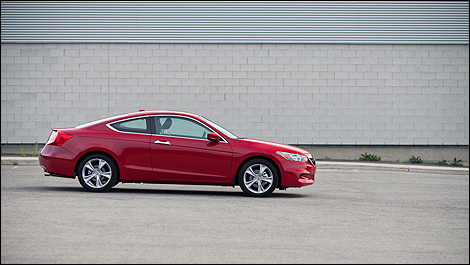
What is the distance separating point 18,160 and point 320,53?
1040cm

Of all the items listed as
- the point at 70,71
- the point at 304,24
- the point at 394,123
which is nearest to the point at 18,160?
the point at 70,71

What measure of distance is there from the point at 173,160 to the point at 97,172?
137 centimetres

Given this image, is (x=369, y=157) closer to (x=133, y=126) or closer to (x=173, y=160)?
(x=173, y=160)

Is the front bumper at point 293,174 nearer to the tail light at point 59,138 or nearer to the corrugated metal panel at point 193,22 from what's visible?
the tail light at point 59,138

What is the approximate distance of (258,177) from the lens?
10023mm

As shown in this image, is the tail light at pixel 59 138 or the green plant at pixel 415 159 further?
the green plant at pixel 415 159

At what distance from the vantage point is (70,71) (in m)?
19.4

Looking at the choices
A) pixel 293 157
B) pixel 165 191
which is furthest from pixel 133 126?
pixel 293 157

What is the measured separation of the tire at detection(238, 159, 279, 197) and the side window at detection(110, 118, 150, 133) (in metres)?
1.91

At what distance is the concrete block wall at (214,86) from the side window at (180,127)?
29.7ft

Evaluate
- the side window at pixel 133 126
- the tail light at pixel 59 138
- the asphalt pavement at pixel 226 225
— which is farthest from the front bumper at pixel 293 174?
the tail light at pixel 59 138

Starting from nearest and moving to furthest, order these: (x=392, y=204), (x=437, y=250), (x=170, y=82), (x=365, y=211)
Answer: (x=437, y=250) < (x=365, y=211) < (x=392, y=204) < (x=170, y=82)

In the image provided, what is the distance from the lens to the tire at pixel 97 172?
993 cm

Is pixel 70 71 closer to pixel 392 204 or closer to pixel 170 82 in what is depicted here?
pixel 170 82
